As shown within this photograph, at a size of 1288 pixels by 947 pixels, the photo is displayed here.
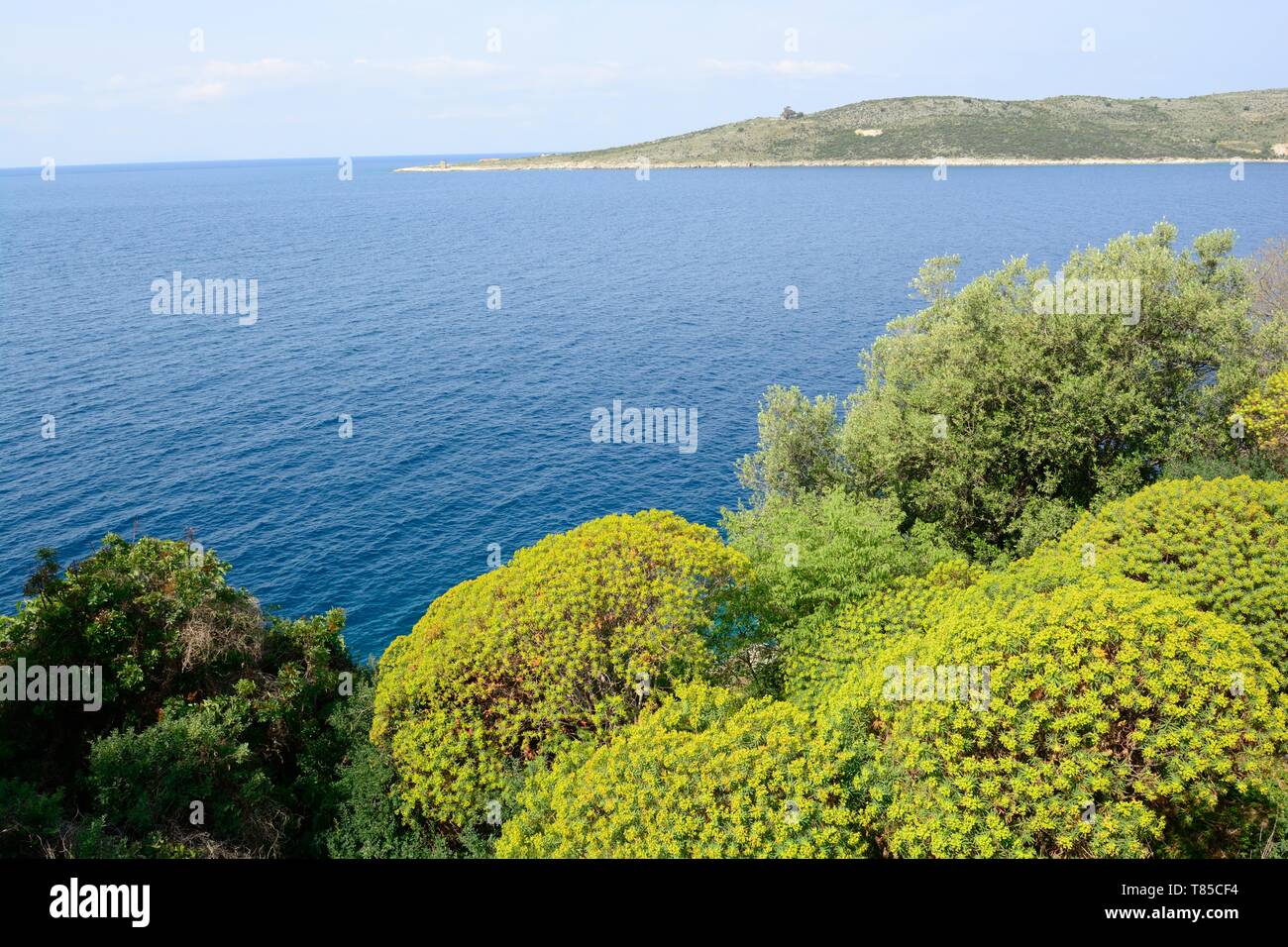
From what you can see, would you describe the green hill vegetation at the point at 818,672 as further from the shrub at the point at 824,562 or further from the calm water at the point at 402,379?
the calm water at the point at 402,379

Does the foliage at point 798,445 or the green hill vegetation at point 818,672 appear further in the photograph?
the foliage at point 798,445

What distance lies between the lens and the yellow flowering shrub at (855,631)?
23.7 metres

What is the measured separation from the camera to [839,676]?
2344 cm

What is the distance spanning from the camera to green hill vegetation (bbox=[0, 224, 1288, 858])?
662 inches

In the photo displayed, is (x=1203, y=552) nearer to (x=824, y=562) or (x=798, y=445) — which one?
(x=824, y=562)

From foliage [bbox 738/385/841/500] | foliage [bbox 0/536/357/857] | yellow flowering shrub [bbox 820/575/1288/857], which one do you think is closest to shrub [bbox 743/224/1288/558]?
foliage [bbox 738/385/841/500]

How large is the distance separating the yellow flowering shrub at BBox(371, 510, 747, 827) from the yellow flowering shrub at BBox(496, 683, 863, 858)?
3.46 m

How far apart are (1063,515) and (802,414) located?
14.2m

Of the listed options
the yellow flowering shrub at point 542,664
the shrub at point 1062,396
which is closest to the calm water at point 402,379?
the shrub at point 1062,396

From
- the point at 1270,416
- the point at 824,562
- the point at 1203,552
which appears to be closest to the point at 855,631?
the point at 824,562

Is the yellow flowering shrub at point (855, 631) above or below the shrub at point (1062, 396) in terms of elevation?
below

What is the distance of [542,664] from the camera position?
2316 centimetres

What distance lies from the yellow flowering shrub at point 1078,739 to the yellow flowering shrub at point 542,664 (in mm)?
6447

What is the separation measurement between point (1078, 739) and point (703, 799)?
26.5ft
